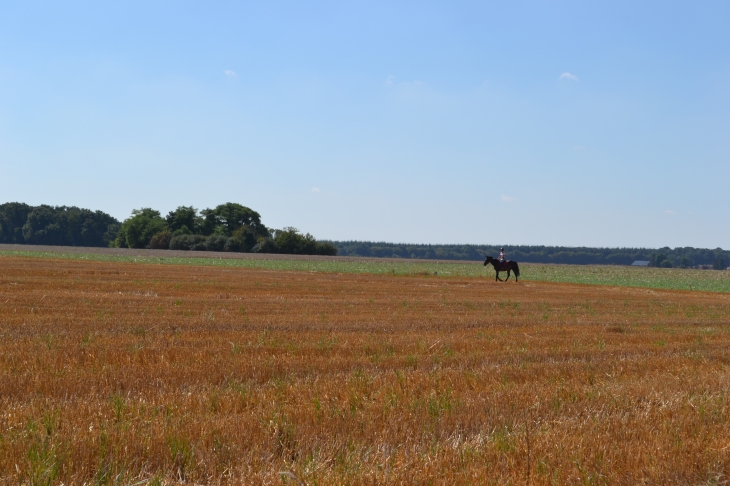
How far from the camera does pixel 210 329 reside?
14.1 meters

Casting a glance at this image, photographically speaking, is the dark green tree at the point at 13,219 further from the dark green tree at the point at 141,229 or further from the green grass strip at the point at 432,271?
the green grass strip at the point at 432,271

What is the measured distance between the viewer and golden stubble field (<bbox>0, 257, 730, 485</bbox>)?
211 inches

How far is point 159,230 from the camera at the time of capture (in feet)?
431

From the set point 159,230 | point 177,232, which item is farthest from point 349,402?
point 159,230

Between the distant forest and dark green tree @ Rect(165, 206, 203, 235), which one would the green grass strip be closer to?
the distant forest

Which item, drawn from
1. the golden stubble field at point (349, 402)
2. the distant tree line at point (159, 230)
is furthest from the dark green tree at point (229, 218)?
the golden stubble field at point (349, 402)

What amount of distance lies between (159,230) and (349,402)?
130 metres

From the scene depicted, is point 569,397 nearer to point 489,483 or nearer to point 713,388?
point 713,388

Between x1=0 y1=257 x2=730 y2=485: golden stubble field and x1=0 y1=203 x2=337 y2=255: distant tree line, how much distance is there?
103601 millimetres

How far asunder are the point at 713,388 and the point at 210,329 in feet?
30.4

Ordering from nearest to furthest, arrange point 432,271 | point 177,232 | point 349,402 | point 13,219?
point 349,402
point 432,271
point 177,232
point 13,219

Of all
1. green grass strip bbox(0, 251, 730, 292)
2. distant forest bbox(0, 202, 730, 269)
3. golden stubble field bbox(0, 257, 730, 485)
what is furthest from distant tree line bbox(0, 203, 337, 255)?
golden stubble field bbox(0, 257, 730, 485)

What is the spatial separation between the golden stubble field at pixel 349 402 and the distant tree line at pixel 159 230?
340 feet

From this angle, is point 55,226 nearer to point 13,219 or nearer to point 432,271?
point 13,219
